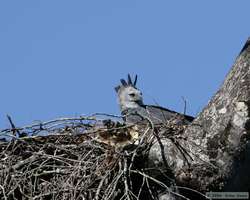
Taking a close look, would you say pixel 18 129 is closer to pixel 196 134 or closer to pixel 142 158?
pixel 142 158

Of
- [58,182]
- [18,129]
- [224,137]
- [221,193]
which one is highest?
[18,129]

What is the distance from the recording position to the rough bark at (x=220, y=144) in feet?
14.2

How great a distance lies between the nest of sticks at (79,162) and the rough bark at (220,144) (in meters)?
0.26

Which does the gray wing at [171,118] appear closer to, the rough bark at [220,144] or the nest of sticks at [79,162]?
the nest of sticks at [79,162]

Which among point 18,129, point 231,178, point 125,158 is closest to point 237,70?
point 231,178

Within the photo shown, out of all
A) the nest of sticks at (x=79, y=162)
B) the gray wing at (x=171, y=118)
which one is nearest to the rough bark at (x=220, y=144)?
the nest of sticks at (x=79, y=162)

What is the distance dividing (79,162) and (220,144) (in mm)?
1557

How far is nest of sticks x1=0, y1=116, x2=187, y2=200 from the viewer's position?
191 inches

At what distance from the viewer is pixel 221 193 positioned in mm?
4277

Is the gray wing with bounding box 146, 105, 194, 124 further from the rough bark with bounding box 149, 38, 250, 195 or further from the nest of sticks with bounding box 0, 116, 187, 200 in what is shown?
the rough bark with bounding box 149, 38, 250, 195

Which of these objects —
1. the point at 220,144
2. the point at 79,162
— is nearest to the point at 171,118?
the point at 79,162

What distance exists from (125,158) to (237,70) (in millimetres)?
1153

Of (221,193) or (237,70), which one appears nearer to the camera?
(221,193)

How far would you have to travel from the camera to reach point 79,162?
5.41 meters
